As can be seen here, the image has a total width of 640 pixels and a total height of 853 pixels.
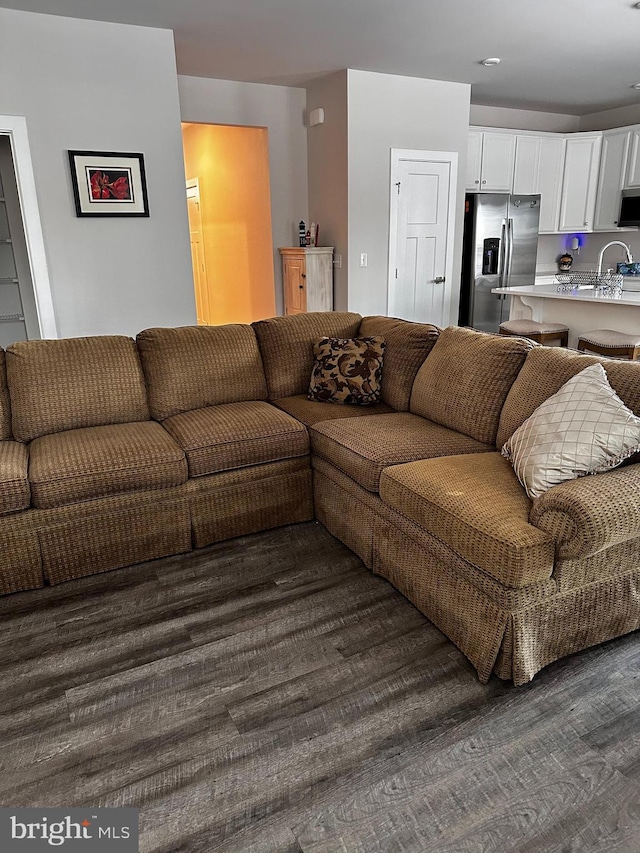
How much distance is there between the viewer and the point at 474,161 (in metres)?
6.39

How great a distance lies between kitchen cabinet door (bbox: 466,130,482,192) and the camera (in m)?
6.33

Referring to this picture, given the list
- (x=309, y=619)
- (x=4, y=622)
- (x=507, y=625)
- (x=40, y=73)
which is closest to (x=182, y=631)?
(x=309, y=619)

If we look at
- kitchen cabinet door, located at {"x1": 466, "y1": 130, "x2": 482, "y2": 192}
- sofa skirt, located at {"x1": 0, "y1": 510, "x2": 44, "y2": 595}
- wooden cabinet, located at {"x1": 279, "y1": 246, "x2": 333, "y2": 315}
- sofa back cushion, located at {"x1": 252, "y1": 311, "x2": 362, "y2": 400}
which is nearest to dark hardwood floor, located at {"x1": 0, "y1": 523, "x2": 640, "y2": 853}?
sofa skirt, located at {"x1": 0, "y1": 510, "x2": 44, "y2": 595}

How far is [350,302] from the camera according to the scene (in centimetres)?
571

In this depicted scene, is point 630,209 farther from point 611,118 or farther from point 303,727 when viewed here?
point 303,727

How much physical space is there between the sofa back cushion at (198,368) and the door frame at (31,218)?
55.8 inches

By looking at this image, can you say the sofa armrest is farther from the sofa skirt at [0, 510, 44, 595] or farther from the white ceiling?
the white ceiling

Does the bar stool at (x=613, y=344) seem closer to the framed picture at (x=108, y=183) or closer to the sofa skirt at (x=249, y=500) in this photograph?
the sofa skirt at (x=249, y=500)

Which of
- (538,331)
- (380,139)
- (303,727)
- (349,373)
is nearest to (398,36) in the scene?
(380,139)

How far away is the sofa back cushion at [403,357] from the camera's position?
3.12 meters

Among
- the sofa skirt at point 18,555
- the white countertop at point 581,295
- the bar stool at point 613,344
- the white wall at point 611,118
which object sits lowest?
the sofa skirt at point 18,555

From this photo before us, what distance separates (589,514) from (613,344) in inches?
108

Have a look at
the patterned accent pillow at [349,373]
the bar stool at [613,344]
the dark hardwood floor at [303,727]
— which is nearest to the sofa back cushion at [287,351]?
the patterned accent pillow at [349,373]

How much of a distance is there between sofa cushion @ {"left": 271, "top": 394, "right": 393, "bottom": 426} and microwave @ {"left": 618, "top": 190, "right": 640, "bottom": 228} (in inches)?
207
